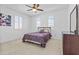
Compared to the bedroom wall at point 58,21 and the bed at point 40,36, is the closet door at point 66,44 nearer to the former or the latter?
the bedroom wall at point 58,21

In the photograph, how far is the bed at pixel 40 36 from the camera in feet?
6.59

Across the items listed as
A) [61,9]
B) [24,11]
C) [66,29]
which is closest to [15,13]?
[24,11]

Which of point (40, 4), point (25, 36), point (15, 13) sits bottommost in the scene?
point (25, 36)

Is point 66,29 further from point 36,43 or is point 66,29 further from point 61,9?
point 36,43

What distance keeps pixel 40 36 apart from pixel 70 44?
1.99ft

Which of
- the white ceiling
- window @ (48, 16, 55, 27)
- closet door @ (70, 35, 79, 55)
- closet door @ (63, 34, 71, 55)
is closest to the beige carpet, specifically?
closet door @ (63, 34, 71, 55)

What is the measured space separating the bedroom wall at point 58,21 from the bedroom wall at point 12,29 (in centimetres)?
15

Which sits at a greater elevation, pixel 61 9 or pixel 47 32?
pixel 61 9

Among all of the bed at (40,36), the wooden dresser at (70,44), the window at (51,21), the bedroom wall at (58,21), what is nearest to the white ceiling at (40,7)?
the bedroom wall at (58,21)

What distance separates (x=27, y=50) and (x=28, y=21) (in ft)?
2.00

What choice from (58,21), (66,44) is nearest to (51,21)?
(58,21)

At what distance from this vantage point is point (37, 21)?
6.76 ft

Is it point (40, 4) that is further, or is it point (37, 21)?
point (37, 21)

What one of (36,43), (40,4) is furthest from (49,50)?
(40,4)
